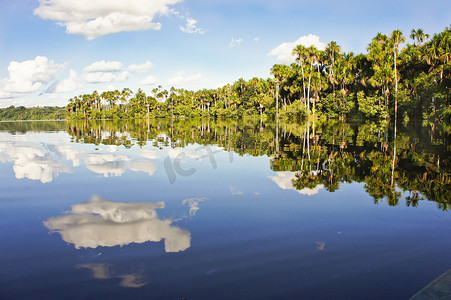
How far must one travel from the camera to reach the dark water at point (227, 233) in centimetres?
487

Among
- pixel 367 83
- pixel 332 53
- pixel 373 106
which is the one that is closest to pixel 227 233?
pixel 373 106

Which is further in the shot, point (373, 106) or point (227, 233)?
point (373, 106)

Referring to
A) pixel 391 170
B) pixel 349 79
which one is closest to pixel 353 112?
pixel 349 79

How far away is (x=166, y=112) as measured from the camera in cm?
13488

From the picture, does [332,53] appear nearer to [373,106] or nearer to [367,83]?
[367,83]

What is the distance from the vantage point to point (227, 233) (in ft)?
22.7

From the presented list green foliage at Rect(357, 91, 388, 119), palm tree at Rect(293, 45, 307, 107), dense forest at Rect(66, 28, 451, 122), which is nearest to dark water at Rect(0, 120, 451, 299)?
dense forest at Rect(66, 28, 451, 122)

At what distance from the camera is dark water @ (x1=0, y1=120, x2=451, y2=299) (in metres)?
4.87

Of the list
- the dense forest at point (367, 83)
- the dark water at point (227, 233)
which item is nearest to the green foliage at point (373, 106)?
the dense forest at point (367, 83)

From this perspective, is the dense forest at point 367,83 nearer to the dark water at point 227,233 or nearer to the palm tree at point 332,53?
the palm tree at point 332,53

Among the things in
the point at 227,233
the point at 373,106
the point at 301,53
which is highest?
the point at 301,53

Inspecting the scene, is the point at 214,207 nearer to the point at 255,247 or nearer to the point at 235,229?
the point at 235,229

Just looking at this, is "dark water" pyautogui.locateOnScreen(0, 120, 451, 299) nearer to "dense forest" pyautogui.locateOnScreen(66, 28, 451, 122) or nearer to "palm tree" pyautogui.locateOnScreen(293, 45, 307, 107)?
"dense forest" pyautogui.locateOnScreen(66, 28, 451, 122)

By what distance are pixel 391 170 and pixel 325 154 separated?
16.8 ft
